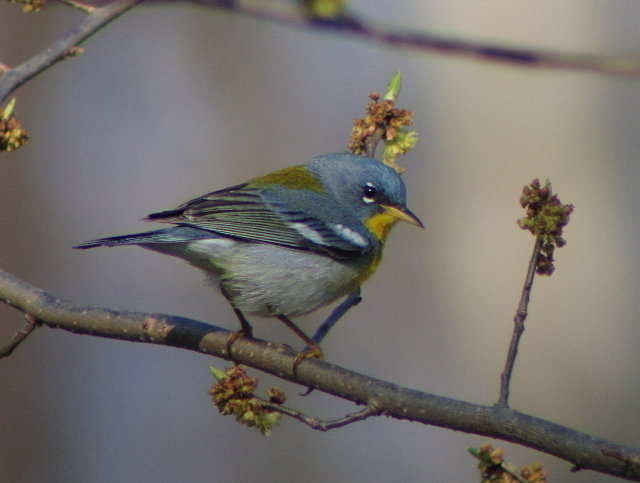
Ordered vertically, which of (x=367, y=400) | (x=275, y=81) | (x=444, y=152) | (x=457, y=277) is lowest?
(x=367, y=400)

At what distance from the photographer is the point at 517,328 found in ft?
9.47

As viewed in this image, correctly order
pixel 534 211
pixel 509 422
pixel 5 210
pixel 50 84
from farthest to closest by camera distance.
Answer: pixel 50 84
pixel 5 210
pixel 534 211
pixel 509 422

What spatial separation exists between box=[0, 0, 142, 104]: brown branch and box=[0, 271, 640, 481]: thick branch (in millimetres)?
878

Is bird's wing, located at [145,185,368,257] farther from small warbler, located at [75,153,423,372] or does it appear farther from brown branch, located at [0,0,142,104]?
brown branch, located at [0,0,142,104]

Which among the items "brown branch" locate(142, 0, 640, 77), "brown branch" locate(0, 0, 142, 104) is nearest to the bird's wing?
"brown branch" locate(0, 0, 142, 104)

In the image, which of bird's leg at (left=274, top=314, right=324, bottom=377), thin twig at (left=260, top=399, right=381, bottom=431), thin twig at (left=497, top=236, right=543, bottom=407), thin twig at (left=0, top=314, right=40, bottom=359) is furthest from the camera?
thin twig at (left=0, top=314, right=40, bottom=359)

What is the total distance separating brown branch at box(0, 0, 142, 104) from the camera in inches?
120

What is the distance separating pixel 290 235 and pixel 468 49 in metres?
3.42

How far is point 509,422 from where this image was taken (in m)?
2.67

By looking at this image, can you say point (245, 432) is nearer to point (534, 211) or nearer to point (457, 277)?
point (457, 277)

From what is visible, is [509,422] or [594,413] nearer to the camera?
[509,422]

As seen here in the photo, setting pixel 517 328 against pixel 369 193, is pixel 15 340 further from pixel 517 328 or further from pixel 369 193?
pixel 369 193

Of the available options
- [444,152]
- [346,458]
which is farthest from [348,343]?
[444,152]

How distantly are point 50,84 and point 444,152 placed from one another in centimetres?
514
